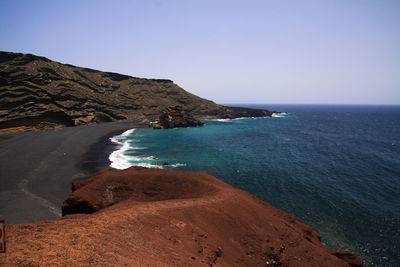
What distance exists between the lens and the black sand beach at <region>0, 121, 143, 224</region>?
1547 centimetres

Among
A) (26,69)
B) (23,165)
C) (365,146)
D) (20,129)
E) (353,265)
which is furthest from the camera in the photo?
(26,69)

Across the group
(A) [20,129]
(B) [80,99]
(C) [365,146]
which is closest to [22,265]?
(C) [365,146]

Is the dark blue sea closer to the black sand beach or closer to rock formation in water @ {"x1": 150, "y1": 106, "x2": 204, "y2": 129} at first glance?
the black sand beach

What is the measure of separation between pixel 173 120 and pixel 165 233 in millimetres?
62757

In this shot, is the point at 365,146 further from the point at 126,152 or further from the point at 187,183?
the point at 126,152

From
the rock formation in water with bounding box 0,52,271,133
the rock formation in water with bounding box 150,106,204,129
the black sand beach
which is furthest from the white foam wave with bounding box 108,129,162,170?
the rock formation in water with bounding box 0,52,271,133

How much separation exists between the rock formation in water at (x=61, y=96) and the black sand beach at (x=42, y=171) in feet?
81.4

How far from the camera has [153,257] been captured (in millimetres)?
7215

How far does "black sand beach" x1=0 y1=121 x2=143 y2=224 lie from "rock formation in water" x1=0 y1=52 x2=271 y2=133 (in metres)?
24.8

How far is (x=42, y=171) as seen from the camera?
23.3 meters

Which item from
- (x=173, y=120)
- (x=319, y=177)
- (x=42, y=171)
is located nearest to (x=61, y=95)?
(x=173, y=120)

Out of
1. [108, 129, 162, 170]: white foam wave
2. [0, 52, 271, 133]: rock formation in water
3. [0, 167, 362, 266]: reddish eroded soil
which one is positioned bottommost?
[108, 129, 162, 170]: white foam wave

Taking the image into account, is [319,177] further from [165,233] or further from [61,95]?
[61,95]

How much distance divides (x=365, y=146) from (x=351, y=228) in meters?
37.2
